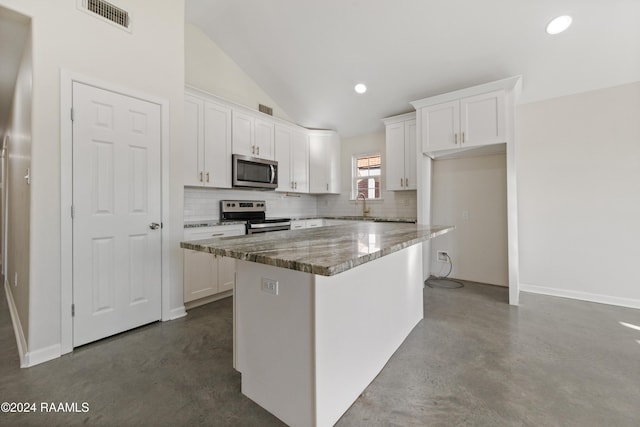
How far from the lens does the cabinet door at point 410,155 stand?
13.2ft

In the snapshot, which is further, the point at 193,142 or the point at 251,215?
the point at 251,215

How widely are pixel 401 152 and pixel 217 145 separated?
2.66 metres

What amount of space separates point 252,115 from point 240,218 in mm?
1537

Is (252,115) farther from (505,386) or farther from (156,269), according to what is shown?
(505,386)

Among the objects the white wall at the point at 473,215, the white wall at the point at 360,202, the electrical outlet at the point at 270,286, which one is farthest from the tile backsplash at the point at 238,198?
the electrical outlet at the point at 270,286

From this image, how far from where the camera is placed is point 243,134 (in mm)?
3875

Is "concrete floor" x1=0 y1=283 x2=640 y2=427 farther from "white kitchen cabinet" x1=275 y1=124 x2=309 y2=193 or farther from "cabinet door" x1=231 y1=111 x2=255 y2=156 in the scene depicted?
"white kitchen cabinet" x1=275 y1=124 x2=309 y2=193

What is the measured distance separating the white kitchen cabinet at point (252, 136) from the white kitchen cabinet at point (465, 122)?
2.24 metres

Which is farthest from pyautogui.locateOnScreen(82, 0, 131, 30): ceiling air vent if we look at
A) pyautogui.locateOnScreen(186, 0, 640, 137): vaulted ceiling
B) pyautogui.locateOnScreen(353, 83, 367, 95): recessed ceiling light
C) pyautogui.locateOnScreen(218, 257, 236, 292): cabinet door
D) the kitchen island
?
pyautogui.locateOnScreen(353, 83, 367, 95): recessed ceiling light

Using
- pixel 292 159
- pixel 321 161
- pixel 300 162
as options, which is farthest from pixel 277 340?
pixel 321 161

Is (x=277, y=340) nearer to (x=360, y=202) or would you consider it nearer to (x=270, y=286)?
(x=270, y=286)

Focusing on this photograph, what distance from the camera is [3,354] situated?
202 centimetres

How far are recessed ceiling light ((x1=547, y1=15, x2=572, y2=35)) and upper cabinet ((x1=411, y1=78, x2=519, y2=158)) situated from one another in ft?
1.57

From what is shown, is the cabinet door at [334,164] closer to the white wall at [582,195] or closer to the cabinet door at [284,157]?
the cabinet door at [284,157]
